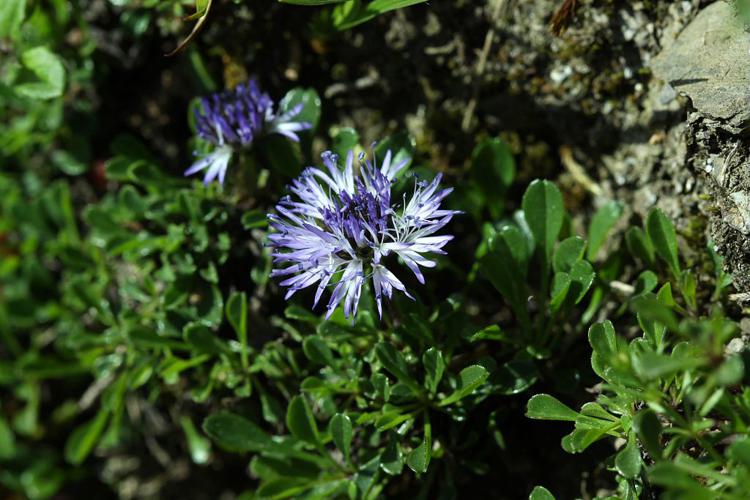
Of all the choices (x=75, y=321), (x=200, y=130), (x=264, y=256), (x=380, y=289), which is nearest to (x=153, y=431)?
(x=75, y=321)

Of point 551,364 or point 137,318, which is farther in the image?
point 137,318

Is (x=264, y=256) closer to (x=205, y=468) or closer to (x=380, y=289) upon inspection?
(x=380, y=289)

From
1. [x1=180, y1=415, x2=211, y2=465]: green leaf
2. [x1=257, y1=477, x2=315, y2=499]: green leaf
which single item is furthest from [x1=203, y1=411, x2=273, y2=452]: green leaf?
[x1=180, y1=415, x2=211, y2=465]: green leaf

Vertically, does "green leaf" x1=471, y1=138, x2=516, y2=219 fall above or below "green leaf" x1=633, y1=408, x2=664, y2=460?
above

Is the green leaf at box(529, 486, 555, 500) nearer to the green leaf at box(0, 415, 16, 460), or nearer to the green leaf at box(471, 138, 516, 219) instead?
the green leaf at box(471, 138, 516, 219)

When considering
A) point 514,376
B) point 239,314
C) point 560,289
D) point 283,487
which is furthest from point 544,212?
point 283,487

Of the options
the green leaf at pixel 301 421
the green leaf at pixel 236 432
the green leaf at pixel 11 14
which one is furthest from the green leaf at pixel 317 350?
the green leaf at pixel 11 14

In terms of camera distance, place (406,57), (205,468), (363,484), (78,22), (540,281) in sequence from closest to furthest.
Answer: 1. (363,484)
2. (540,281)
3. (406,57)
4. (78,22)
5. (205,468)

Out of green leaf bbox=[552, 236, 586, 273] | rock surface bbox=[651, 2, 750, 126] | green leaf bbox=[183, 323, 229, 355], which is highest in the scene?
rock surface bbox=[651, 2, 750, 126]
